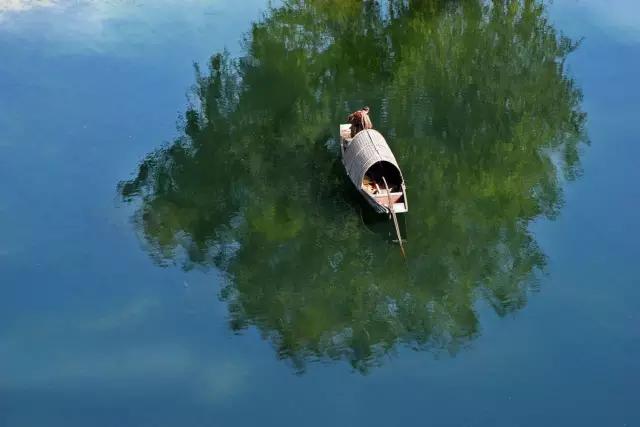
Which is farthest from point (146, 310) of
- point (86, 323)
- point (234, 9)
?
point (234, 9)

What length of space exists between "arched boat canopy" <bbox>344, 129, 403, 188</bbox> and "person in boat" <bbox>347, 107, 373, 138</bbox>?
1.13 ft

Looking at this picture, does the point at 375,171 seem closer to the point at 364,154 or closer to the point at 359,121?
the point at 364,154

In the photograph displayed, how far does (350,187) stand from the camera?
69.2ft

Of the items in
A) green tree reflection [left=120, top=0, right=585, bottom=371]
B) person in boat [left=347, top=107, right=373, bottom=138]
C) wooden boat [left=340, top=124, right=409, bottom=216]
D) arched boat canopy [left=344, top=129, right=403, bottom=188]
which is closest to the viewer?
green tree reflection [left=120, top=0, right=585, bottom=371]

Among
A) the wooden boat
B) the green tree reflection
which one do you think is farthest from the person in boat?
the green tree reflection

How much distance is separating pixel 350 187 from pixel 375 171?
0.79 m

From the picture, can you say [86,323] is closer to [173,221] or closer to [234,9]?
[173,221]

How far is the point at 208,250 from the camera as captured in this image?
764 inches

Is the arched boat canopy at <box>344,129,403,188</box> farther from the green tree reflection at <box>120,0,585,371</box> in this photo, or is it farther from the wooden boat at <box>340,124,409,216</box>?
the green tree reflection at <box>120,0,585,371</box>

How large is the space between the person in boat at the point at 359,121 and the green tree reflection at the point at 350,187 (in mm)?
971

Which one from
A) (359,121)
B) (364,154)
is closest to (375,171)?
(364,154)

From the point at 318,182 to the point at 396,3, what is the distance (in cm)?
1050

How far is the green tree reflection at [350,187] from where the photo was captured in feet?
59.3

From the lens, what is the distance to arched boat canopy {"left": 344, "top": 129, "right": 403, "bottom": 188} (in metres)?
19.9
